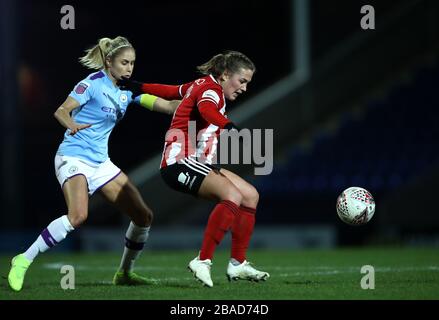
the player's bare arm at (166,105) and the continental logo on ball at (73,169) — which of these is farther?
the player's bare arm at (166,105)

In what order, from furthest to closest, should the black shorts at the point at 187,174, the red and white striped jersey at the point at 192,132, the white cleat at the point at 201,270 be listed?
the red and white striped jersey at the point at 192,132 → the black shorts at the point at 187,174 → the white cleat at the point at 201,270

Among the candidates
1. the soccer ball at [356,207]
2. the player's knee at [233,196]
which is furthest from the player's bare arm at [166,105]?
the soccer ball at [356,207]

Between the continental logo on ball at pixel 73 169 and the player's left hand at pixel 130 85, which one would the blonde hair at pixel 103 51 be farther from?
the continental logo on ball at pixel 73 169

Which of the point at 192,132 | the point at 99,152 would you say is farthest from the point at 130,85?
the point at 192,132

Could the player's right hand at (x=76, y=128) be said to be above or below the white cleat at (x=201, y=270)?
above

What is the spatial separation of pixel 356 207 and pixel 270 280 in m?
0.93

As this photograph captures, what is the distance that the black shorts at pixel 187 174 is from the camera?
6.77m

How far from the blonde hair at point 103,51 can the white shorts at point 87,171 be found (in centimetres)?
79

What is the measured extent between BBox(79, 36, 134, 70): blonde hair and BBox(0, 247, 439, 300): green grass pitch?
177cm

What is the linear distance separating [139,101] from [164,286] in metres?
1.56

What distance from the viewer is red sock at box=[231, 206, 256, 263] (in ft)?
22.5

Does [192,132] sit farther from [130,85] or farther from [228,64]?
[130,85]

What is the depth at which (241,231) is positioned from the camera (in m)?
6.88
